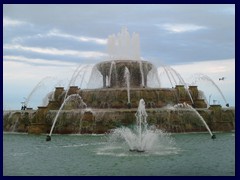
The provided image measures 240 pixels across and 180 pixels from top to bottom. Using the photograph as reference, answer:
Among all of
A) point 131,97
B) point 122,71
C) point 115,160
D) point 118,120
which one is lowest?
point 115,160

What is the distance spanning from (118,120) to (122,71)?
1006 cm

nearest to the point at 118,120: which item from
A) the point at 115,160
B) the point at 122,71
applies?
the point at 122,71

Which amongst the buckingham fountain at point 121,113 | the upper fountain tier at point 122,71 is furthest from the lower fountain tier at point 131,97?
the upper fountain tier at point 122,71

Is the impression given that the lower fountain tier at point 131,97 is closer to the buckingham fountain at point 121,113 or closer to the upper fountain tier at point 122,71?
the buckingham fountain at point 121,113

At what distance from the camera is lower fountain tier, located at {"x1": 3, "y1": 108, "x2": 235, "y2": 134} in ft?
79.2

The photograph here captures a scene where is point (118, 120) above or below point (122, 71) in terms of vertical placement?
below

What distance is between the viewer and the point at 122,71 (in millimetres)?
33656

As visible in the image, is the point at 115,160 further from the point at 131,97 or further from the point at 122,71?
the point at 122,71

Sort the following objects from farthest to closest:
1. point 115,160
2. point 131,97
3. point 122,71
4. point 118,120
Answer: point 122,71 → point 131,97 → point 118,120 → point 115,160

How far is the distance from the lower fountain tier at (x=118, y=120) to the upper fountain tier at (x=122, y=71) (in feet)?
29.5

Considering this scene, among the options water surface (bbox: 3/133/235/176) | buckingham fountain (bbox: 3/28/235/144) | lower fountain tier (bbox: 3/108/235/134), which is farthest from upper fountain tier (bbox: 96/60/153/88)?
water surface (bbox: 3/133/235/176)

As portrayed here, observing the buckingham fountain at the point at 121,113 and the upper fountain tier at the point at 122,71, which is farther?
the upper fountain tier at the point at 122,71

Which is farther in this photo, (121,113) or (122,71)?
(122,71)

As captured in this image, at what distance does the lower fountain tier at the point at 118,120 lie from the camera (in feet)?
79.2
